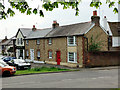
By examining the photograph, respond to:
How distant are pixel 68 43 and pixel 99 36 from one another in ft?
16.1

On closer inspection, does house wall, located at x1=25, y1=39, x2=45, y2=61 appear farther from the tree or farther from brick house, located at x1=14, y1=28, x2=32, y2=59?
the tree

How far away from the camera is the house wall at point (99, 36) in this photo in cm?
2673

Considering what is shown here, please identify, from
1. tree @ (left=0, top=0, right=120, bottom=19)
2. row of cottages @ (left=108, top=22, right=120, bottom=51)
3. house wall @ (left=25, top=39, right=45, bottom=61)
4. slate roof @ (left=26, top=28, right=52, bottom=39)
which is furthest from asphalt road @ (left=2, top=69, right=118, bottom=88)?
row of cottages @ (left=108, top=22, right=120, bottom=51)

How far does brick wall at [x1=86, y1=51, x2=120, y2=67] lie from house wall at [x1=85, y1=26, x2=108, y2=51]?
166cm

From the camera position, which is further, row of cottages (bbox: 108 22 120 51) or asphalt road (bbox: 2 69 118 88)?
row of cottages (bbox: 108 22 120 51)

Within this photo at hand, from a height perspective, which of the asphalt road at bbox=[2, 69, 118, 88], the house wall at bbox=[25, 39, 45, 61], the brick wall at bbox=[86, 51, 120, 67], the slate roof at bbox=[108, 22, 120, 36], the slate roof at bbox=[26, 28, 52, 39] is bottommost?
the asphalt road at bbox=[2, 69, 118, 88]

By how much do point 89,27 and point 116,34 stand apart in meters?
14.4

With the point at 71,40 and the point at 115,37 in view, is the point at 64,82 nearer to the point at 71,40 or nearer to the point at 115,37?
the point at 71,40

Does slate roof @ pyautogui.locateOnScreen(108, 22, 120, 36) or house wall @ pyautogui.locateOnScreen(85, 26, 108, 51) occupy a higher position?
slate roof @ pyautogui.locateOnScreen(108, 22, 120, 36)

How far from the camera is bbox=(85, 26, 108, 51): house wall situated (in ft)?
87.7

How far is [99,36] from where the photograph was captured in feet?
91.6

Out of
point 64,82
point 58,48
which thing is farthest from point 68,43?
point 64,82

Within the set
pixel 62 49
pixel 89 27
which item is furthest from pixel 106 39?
pixel 62 49

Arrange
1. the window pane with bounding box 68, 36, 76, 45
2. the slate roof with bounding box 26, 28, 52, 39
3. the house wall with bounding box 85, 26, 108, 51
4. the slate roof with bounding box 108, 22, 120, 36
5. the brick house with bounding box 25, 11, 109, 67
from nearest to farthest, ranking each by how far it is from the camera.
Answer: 1. the brick house with bounding box 25, 11, 109, 67
2. the house wall with bounding box 85, 26, 108, 51
3. the window pane with bounding box 68, 36, 76, 45
4. the slate roof with bounding box 26, 28, 52, 39
5. the slate roof with bounding box 108, 22, 120, 36
